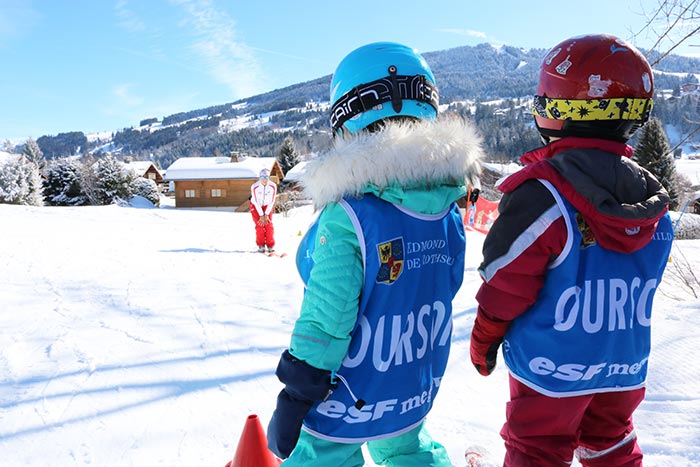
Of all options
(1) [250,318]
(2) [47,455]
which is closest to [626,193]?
(2) [47,455]

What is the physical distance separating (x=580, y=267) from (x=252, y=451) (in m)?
1.71

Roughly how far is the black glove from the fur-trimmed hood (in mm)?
534

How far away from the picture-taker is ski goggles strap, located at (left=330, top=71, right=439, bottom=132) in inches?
63.9

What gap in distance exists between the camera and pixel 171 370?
3434 millimetres

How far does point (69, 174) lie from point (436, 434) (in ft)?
135

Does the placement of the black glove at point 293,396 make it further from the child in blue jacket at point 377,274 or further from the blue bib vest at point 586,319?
the blue bib vest at point 586,319

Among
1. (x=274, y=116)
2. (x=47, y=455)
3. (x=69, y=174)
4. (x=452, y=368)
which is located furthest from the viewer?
(x=274, y=116)

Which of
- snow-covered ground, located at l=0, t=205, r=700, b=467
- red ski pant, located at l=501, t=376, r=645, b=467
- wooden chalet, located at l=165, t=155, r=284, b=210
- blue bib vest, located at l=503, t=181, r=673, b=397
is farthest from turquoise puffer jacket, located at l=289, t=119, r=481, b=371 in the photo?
wooden chalet, located at l=165, t=155, r=284, b=210

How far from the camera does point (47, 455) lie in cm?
234

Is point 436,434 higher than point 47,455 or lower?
lower

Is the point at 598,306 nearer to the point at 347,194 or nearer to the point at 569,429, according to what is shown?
the point at 569,429

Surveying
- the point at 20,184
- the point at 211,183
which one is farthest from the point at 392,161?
the point at 211,183

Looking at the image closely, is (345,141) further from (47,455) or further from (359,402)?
(47,455)

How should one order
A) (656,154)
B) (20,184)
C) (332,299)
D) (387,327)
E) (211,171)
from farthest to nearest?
(211,171), (20,184), (656,154), (387,327), (332,299)
